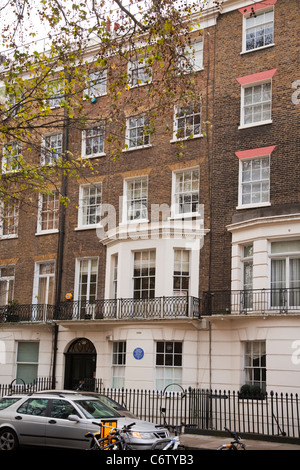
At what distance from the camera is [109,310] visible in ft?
77.6

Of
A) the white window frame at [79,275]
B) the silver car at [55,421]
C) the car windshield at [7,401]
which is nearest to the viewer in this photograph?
the silver car at [55,421]

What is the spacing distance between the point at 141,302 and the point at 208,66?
364 inches

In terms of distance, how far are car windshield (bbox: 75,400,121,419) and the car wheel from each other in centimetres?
171

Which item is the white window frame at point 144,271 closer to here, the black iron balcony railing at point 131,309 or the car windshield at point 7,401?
the black iron balcony railing at point 131,309

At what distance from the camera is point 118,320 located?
22766 millimetres

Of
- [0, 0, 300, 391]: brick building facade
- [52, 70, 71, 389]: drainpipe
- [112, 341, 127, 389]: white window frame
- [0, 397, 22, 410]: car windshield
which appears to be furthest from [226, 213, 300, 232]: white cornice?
[0, 397, 22, 410]: car windshield

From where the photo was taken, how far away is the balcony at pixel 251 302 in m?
19.9

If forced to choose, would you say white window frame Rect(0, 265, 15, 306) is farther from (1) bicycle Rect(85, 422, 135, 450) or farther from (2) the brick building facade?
(1) bicycle Rect(85, 422, 135, 450)

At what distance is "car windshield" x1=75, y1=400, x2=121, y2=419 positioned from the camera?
1434cm

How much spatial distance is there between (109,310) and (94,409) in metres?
9.09

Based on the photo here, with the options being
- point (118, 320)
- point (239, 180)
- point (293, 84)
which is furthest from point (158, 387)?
point (293, 84)

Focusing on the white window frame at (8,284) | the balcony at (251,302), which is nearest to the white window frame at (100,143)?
the white window frame at (8,284)

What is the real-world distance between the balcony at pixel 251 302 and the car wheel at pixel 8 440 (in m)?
8.74

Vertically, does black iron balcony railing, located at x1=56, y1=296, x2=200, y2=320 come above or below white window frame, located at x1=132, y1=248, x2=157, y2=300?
below
